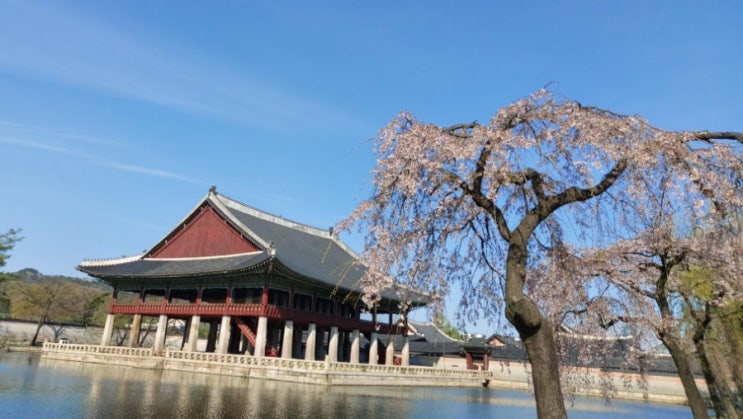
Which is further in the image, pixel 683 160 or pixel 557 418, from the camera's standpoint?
pixel 683 160

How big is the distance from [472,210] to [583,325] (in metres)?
6.78

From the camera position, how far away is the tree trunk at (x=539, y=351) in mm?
6270

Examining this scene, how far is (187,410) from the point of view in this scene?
17344 millimetres

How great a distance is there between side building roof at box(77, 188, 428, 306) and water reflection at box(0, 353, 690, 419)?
32.5 feet

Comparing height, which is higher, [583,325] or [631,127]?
[631,127]

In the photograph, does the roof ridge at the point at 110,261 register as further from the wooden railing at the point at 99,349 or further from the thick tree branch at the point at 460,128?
the thick tree branch at the point at 460,128

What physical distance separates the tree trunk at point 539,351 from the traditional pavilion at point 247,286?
27532 millimetres

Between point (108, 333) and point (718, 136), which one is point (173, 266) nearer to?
point (108, 333)

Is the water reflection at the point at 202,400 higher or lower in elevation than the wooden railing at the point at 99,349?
lower

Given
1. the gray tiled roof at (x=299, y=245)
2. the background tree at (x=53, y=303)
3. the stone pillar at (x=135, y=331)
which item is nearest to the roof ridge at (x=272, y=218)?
the gray tiled roof at (x=299, y=245)

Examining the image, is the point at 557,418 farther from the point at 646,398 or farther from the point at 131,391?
the point at 646,398

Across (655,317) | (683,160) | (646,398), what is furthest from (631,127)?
(646,398)

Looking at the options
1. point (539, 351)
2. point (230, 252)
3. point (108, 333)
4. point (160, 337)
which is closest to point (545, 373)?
point (539, 351)

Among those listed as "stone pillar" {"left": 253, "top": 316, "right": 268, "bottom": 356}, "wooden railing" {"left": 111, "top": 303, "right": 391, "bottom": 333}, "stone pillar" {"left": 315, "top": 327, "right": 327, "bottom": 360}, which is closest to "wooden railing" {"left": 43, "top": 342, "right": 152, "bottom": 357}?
"wooden railing" {"left": 111, "top": 303, "right": 391, "bottom": 333}
